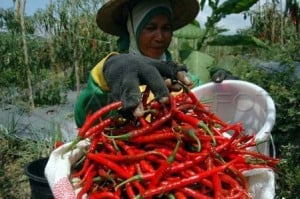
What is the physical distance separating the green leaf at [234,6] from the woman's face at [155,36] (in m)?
1.66

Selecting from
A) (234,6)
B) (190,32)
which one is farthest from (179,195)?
(234,6)

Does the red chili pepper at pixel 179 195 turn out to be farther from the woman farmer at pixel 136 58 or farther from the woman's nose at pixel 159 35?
the woman's nose at pixel 159 35

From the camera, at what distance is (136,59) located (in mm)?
882

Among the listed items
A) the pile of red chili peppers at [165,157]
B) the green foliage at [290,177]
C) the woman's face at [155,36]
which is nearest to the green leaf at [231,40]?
Answer: the green foliage at [290,177]

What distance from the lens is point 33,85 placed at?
611 cm


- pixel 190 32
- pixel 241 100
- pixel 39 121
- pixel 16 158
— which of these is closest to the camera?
pixel 241 100

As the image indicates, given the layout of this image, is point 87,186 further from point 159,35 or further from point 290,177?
point 290,177

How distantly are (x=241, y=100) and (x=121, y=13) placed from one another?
0.52m

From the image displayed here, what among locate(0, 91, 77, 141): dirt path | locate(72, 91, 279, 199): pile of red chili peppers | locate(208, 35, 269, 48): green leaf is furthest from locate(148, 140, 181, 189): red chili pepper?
locate(0, 91, 77, 141): dirt path

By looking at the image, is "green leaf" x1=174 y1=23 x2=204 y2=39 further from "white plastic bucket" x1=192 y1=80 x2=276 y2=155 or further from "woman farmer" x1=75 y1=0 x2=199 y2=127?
"white plastic bucket" x1=192 y1=80 x2=276 y2=155

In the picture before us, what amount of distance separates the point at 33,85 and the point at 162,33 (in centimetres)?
475

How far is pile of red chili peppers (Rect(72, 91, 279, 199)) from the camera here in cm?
82

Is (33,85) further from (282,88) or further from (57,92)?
(282,88)

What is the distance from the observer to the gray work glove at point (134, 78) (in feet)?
2.80
